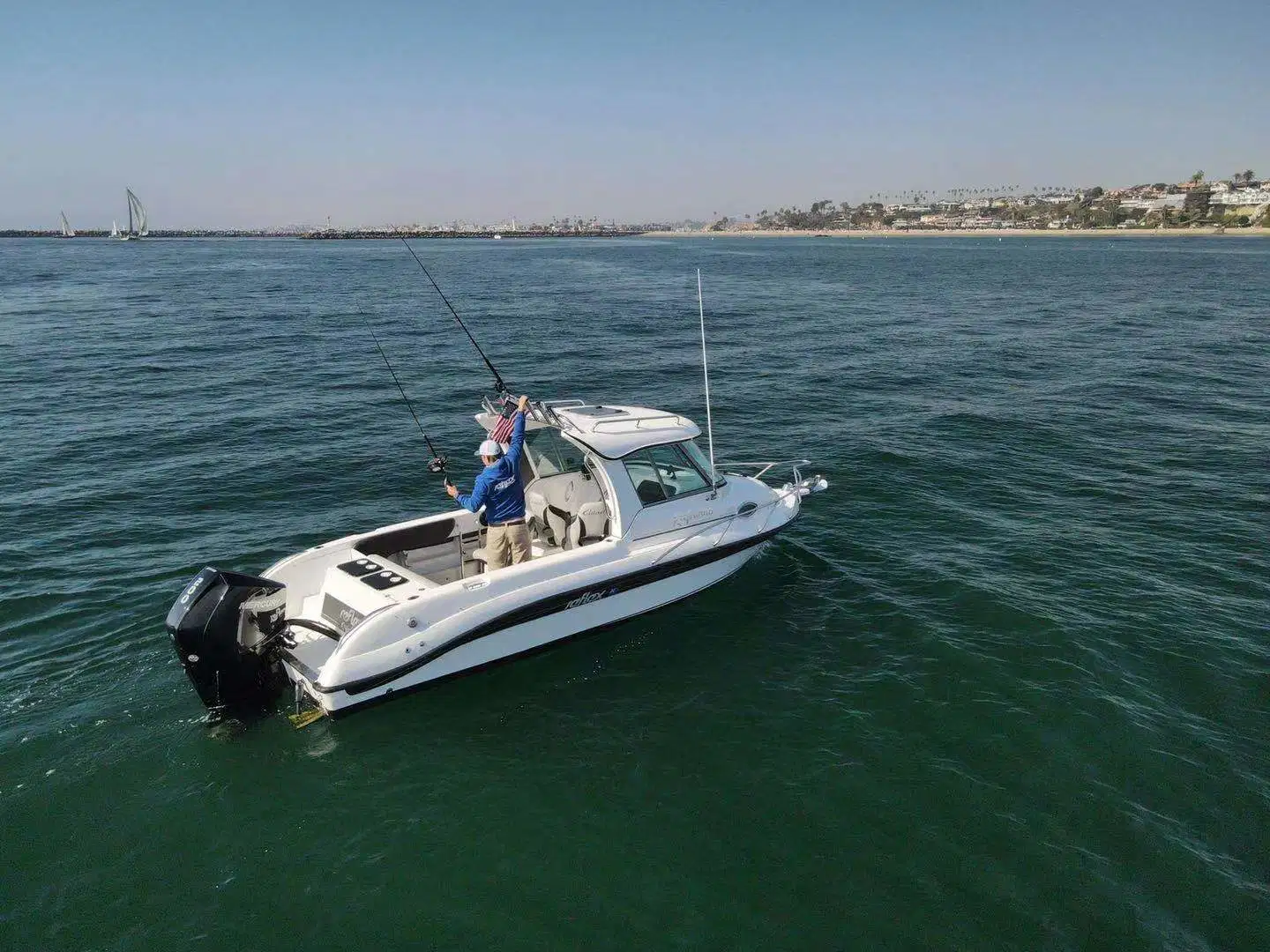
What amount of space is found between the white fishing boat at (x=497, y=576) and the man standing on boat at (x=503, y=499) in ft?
0.78

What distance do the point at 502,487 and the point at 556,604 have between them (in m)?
1.62

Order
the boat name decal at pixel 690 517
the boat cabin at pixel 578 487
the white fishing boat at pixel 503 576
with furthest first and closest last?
the boat name decal at pixel 690 517 < the boat cabin at pixel 578 487 < the white fishing boat at pixel 503 576

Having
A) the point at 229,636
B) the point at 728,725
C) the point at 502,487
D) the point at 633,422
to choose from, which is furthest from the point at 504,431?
the point at 728,725

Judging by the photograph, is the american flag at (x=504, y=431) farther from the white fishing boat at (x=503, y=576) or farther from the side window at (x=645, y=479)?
the side window at (x=645, y=479)

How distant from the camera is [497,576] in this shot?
8.93 metres

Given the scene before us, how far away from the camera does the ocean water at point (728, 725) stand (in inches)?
247

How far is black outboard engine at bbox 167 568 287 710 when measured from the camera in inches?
299

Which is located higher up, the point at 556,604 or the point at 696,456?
the point at 696,456

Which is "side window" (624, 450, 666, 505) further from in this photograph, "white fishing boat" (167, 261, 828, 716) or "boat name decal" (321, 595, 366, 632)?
"boat name decal" (321, 595, 366, 632)

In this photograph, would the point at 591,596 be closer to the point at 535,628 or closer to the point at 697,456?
the point at 535,628

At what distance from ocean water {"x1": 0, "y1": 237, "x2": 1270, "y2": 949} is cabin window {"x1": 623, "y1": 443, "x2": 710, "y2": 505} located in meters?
1.77

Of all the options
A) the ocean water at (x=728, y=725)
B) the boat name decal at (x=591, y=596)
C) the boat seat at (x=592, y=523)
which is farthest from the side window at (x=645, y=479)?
the ocean water at (x=728, y=725)

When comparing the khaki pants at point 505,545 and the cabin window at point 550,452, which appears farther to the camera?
the cabin window at point 550,452

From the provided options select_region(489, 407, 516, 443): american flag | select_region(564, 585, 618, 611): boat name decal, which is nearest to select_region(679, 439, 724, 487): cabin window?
select_region(564, 585, 618, 611): boat name decal
